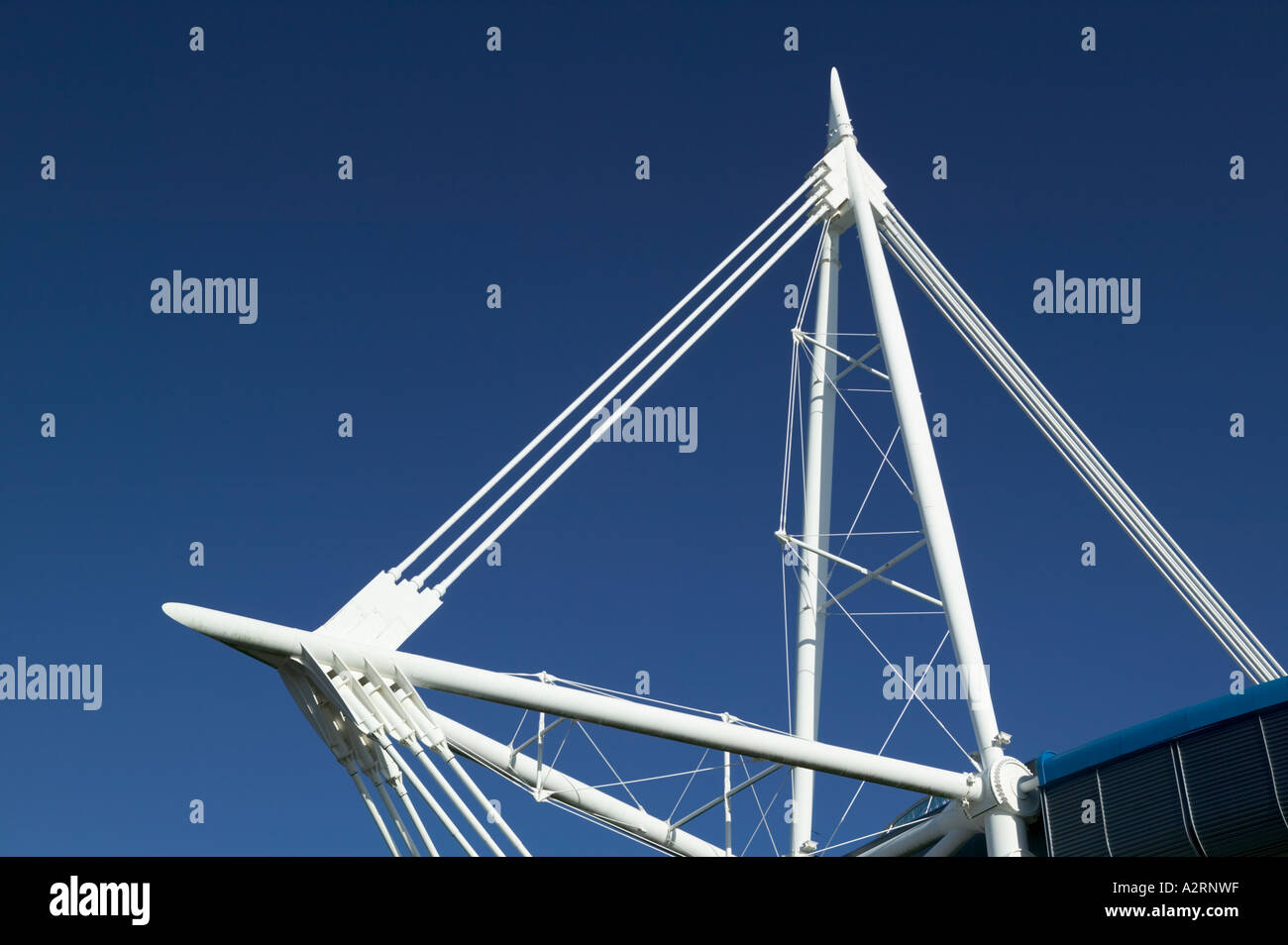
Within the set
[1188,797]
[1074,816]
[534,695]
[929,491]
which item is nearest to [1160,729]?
[1188,797]

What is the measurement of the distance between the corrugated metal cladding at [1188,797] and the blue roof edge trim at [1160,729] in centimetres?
10

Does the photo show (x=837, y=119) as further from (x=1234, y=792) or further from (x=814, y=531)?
(x=1234, y=792)

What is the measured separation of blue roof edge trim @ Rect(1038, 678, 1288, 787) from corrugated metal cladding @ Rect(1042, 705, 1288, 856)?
10 cm

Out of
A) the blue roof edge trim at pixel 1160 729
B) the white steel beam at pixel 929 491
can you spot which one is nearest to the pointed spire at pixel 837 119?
the white steel beam at pixel 929 491

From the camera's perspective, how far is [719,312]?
2948 centimetres

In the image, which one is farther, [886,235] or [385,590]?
[886,235]

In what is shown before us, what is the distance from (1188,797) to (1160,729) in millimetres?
1218

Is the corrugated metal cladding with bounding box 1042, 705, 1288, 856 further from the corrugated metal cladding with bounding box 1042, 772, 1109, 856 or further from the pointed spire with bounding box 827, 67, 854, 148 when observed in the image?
the pointed spire with bounding box 827, 67, 854, 148

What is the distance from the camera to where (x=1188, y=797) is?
21.7m
